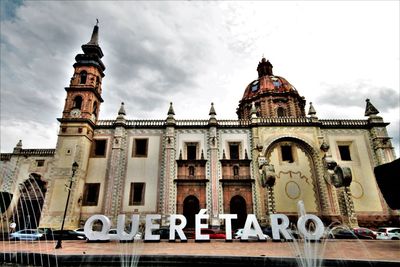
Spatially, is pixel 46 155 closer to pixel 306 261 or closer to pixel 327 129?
pixel 306 261

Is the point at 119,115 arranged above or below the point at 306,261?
above

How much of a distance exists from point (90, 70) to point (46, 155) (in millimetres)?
11930

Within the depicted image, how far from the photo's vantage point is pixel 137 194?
24.2 m

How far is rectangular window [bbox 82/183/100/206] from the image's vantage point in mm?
23622

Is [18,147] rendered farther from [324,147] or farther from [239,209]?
[324,147]

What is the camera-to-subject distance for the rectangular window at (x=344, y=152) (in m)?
25.5

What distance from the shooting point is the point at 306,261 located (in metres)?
7.82

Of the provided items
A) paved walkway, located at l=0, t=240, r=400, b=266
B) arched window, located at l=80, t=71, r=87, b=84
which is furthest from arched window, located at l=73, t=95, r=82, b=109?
paved walkway, located at l=0, t=240, r=400, b=266

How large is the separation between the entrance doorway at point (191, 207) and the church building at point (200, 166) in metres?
0.09

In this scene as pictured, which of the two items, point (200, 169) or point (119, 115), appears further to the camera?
point (119, 115)

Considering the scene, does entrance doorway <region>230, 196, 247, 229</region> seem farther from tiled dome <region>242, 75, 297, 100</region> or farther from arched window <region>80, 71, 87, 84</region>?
arched window <region>80, 71, 87, 84</region>

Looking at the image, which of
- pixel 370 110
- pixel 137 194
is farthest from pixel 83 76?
Result: pixel 370 110

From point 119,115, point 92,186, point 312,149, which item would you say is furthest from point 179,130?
point 312,149

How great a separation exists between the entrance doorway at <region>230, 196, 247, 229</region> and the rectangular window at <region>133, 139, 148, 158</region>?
1030 cm
